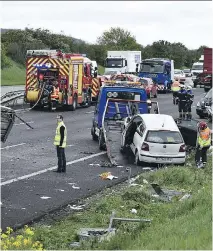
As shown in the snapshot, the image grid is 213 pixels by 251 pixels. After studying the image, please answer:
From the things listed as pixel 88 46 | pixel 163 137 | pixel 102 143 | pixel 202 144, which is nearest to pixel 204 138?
pixel 202 144

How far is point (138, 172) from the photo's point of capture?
1917 cm

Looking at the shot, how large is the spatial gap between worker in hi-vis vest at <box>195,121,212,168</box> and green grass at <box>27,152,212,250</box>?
5.55ft

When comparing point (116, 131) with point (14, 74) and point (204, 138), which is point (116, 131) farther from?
point (14, 74)

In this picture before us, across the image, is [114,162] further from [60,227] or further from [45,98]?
[45,98]

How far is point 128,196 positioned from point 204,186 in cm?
233

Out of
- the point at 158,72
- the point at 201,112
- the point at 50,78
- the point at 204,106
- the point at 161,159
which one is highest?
the point at 158,72

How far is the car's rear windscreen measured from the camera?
19.9 meters

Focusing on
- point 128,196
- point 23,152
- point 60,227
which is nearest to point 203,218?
point 60,227

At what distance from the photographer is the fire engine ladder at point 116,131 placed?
21.1 m

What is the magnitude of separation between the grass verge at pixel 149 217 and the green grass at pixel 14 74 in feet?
147

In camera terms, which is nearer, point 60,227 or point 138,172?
point 60,227

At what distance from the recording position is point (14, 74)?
65.8 m

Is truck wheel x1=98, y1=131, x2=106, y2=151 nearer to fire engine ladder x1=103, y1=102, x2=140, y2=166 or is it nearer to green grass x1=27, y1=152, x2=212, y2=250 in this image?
fire engine ladder x1=103, y1=102, x2=140, y2=166

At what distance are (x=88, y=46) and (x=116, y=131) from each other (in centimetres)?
6272
